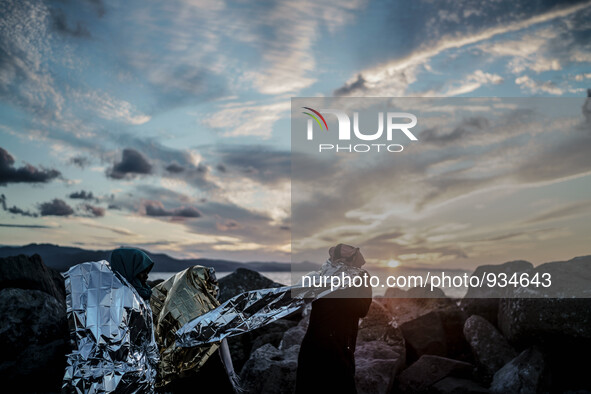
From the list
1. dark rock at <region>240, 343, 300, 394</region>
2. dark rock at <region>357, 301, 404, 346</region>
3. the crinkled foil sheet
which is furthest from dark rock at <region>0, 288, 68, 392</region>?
dark rock at <region>357, 301, 404, 346</region>

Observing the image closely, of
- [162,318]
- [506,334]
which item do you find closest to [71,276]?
[162,318]

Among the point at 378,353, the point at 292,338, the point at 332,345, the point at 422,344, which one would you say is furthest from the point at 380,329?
the point at 332,345

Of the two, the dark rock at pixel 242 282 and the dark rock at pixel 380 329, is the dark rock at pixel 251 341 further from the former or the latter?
the dark rock at pixel 380 329

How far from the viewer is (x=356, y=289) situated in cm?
618

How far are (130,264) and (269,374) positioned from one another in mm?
2957

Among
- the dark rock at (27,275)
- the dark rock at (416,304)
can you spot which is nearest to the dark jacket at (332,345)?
the dark rock at (416,304)

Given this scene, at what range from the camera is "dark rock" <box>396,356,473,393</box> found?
722cm

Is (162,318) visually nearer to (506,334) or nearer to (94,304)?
(94,304)

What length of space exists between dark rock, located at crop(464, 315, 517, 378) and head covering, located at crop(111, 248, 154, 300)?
19.2 feet

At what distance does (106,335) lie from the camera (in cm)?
443

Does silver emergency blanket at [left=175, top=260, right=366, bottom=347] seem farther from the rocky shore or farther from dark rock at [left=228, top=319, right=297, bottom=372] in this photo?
dark rock at [left=228, top=319, right=297, bottom=372]

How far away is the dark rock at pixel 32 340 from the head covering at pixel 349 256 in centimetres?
449

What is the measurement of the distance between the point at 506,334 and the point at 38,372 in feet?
25.2

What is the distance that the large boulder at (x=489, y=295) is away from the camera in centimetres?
899
